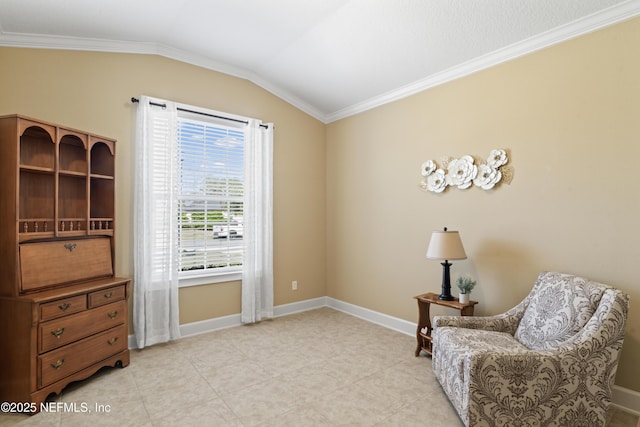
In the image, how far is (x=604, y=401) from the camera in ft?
6.39

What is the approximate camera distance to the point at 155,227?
3.40 meters

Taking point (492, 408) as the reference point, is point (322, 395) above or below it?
below

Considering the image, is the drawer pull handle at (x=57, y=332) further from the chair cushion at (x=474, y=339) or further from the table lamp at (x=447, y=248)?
the table lamp at (x=447, y=248)

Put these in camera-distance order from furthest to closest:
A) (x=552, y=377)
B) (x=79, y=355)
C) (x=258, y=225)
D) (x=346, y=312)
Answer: (x=346, y=312), (x=258, y=225), (x=79, y=355), (x=552, y=377)

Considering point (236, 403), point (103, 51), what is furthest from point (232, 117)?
point (236, 403)

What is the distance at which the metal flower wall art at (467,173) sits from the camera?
9.82 feet

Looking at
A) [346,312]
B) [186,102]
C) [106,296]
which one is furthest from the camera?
[346,312]

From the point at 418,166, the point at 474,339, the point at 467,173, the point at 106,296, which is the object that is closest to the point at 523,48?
the point at 467,173

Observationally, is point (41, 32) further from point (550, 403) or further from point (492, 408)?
point (550, 403)

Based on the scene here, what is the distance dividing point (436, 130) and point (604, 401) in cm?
261

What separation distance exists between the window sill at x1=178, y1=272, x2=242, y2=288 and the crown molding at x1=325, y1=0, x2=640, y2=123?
2787 millimetres

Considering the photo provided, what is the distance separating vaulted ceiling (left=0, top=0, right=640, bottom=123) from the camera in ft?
8.39

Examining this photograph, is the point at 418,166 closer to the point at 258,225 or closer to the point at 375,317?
the point at 375,317

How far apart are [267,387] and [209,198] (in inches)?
85.8
